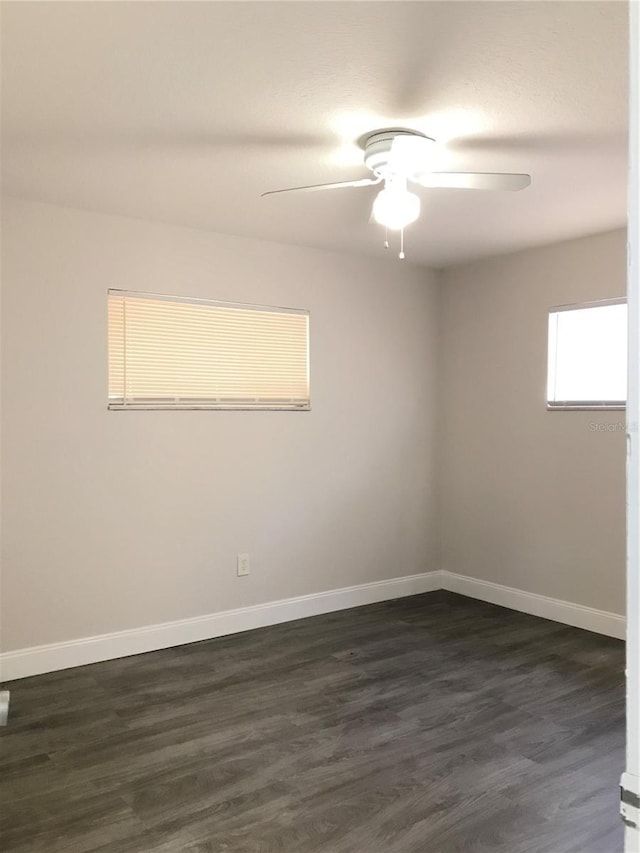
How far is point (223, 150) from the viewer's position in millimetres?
2627

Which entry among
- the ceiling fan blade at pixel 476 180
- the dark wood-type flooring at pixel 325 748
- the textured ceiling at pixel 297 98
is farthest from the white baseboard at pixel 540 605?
the ceiling fan blade at pixel 476 180

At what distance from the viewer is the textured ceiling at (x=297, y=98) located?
5.82 ft

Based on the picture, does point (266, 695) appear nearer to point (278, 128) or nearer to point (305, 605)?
point (305, 605)

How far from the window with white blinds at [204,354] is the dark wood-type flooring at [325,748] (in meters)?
1.42

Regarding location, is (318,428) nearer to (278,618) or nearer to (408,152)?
(278,618)

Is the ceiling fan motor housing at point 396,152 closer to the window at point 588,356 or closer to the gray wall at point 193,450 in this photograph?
the gray wall at point 193,450

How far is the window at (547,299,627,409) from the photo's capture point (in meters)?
3.90

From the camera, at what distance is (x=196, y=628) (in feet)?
12.6

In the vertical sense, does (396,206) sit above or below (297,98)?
below

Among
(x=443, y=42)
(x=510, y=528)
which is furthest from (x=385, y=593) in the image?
(x=443, y=42)

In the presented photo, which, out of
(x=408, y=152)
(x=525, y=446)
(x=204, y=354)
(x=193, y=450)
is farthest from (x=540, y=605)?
(x=408, y=152)

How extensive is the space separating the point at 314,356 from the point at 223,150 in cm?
185

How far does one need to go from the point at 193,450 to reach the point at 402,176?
1991 millimetres

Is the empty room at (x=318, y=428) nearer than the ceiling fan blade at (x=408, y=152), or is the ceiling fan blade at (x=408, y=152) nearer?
the empty room at (x=318, y=428)
